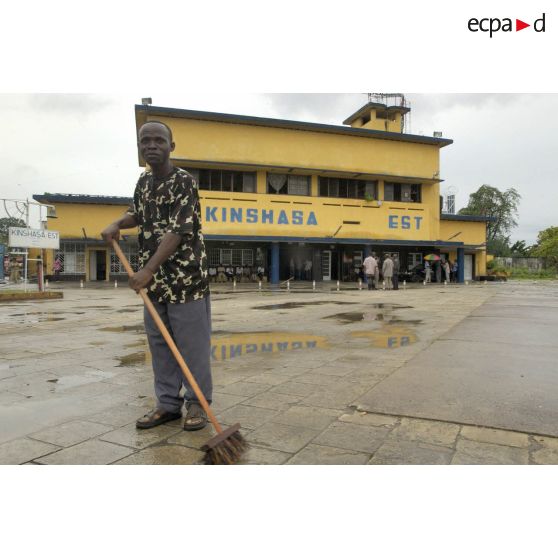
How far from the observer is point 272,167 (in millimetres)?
25188

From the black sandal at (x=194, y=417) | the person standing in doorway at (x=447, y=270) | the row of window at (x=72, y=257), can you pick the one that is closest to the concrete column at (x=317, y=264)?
the person standing in doorway at (x=447, y=270)

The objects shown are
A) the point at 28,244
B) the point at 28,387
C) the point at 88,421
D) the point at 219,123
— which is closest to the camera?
the point at 88,421

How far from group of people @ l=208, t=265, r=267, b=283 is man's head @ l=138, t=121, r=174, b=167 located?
24.1m

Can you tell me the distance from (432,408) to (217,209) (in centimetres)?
2256

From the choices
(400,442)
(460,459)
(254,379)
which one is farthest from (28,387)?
(460,459)

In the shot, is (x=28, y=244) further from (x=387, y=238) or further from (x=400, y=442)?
(x=387, y=238)

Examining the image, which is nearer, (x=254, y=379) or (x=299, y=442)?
(x=299, y=442)

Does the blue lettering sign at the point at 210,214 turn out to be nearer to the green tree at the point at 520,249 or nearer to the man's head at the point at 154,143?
the man's head at the point at 154,143

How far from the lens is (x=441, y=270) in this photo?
30.5 meters

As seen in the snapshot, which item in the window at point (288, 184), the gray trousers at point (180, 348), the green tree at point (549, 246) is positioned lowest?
the gray trousers at point (180, 348)

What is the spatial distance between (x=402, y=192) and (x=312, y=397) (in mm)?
27763

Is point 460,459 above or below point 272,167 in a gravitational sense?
below

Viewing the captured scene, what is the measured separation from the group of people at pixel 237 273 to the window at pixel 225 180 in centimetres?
491

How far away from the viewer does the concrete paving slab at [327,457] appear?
7.89ft
